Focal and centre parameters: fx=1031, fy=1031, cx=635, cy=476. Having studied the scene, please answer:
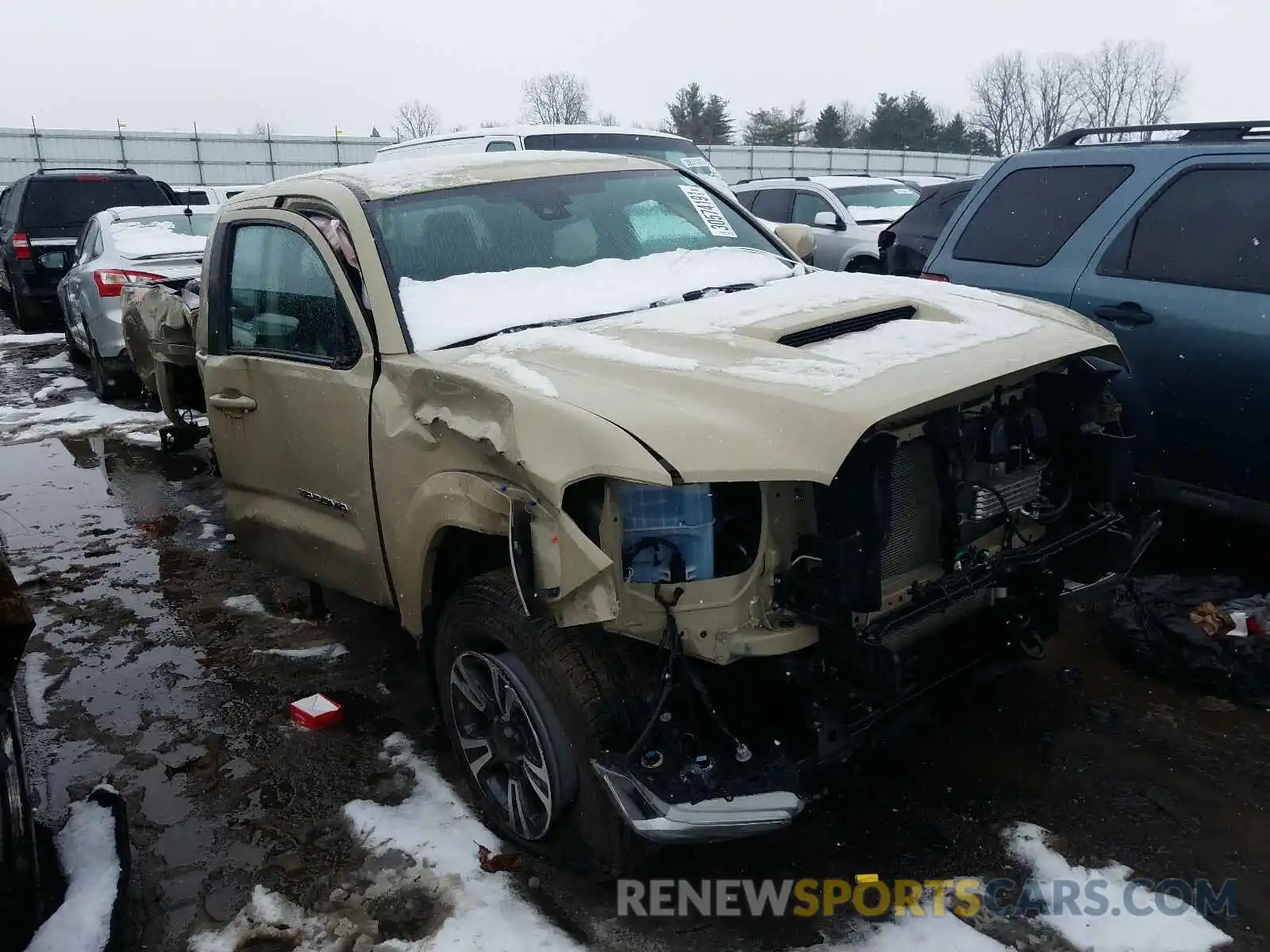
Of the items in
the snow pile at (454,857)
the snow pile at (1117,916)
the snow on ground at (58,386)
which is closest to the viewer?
the snow pile at (1117,916)

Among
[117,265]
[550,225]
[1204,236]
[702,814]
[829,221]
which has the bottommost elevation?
[702,814]

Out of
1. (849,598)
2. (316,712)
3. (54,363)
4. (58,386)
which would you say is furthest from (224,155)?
(849,598)

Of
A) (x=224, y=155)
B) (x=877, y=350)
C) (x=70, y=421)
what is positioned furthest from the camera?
(x=224, y=155)

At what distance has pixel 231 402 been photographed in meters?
4.16

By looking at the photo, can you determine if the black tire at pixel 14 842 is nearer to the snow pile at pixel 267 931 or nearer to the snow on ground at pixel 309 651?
the snow pile at pixel 267 931

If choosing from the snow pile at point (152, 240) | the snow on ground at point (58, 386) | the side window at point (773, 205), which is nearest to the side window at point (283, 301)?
the snow pile at point (152, 240)

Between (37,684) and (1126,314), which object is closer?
(1126,314)

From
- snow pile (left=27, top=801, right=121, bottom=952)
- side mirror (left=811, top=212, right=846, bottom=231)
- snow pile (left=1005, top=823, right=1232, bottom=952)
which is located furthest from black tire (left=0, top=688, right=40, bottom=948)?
side mirror (left=811, top=212, right=846, bottom=231)

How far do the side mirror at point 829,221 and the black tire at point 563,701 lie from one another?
30.7 ft

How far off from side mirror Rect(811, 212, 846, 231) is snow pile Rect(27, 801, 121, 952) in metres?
9.72

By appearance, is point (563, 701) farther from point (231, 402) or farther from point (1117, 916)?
point (231, 402)

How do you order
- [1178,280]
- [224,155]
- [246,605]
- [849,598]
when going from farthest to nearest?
1. [224,155]
2. [246,605]
3. [1178,280]
4. [849,598]

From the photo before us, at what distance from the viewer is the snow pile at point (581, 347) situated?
9.49ft

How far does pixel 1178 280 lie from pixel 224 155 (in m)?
32.2
